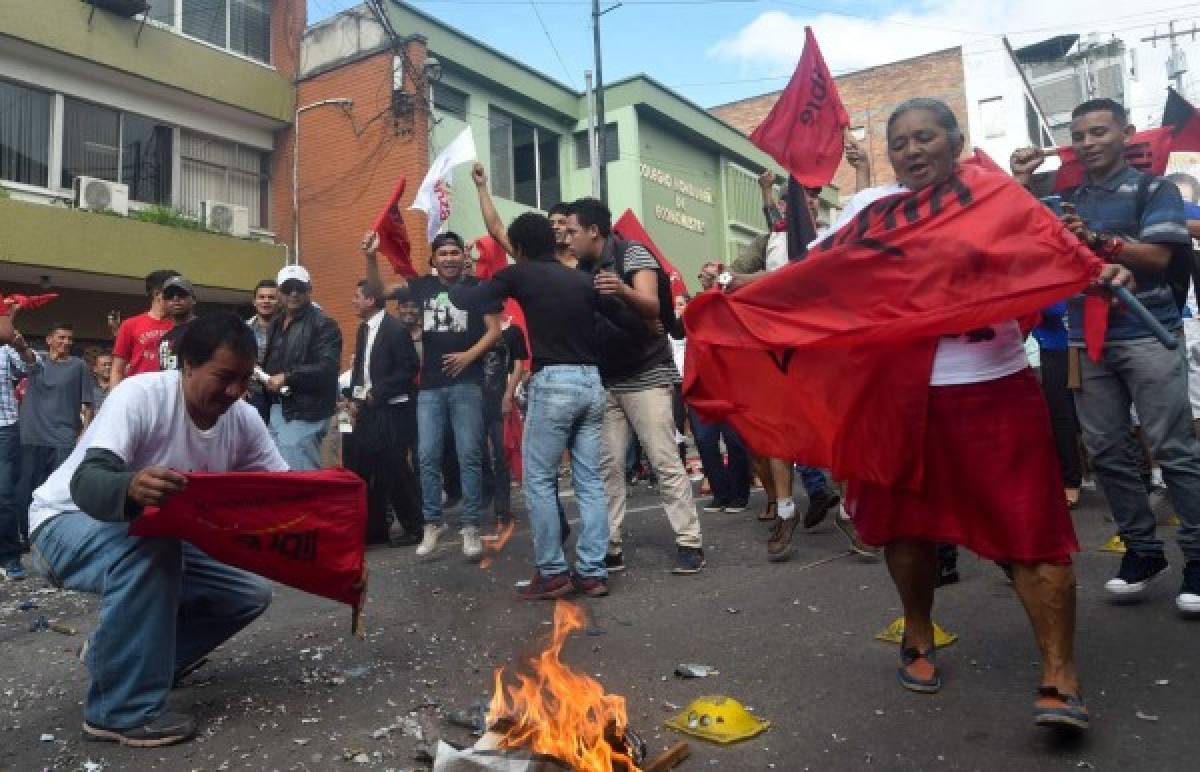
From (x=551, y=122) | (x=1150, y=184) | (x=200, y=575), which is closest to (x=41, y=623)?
(x=200, y=575)

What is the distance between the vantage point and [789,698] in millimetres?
3084

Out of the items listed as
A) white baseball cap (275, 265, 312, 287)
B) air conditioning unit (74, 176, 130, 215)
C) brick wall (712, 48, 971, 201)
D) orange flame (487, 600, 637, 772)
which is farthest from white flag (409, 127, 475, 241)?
brick wall (712, 48, 971, 201)

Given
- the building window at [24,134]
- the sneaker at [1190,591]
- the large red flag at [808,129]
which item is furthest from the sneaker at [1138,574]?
the building window at [24,134]

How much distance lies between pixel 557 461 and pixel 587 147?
1702 centimetres

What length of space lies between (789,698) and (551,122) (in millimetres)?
18274

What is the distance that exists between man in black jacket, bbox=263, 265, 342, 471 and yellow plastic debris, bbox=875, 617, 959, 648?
4236mm

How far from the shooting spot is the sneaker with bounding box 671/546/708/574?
499 centimetres

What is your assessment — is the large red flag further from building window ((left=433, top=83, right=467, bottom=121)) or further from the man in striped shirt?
building window ((left=433, top=83, right=467, bottom=121))

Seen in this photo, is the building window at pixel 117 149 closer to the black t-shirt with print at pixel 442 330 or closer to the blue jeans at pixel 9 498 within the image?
the blue jeans at pixel 9 498

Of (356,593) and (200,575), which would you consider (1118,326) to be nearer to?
(356,593)

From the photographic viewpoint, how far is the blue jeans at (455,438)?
19.1 feet

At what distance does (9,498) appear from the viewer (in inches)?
252

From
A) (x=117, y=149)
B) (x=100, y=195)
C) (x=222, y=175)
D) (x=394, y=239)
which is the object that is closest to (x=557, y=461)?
(x=394, y=239)

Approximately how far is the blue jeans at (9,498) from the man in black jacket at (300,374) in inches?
80.7
